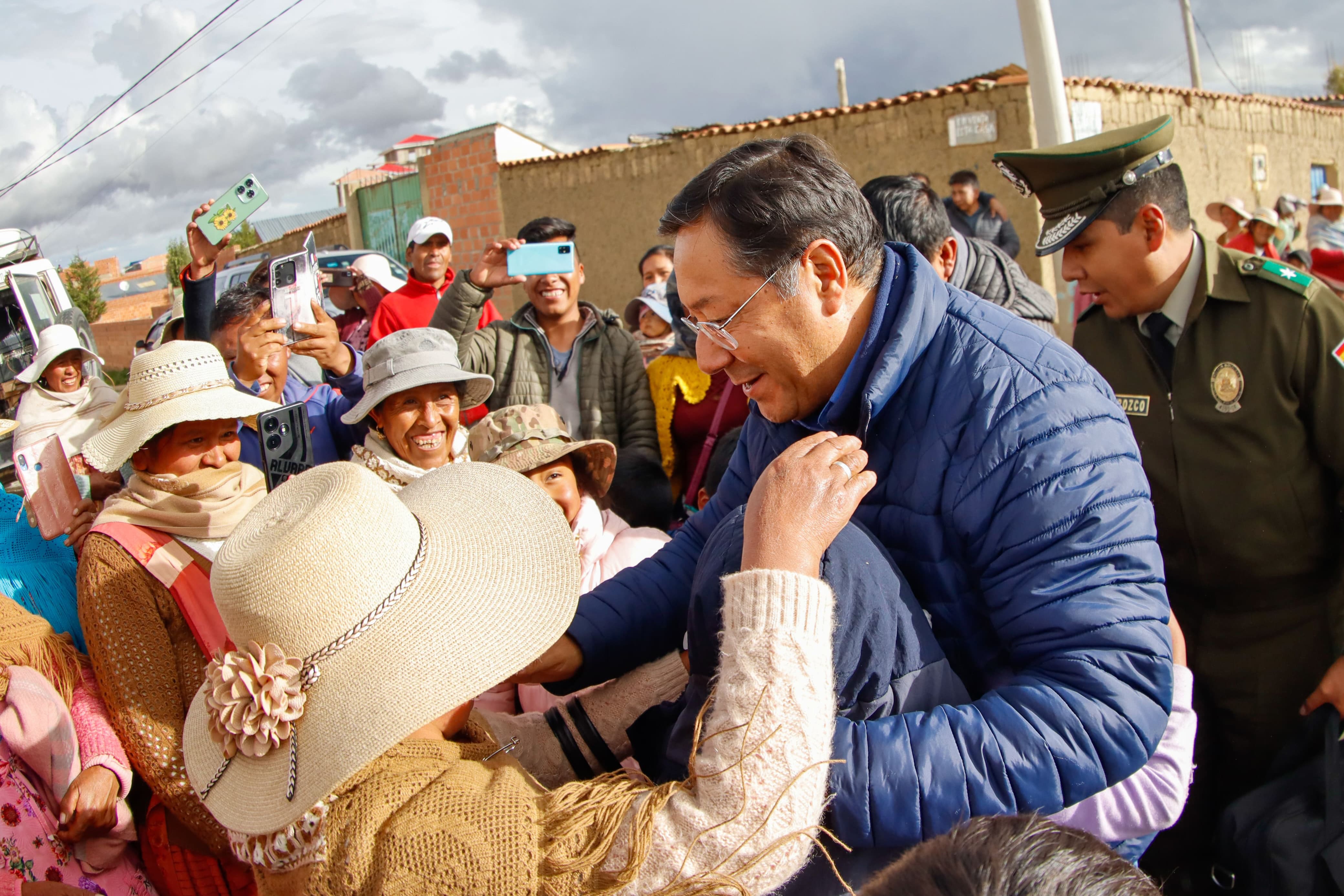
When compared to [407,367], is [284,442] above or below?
below

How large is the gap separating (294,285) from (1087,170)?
2.60 meters

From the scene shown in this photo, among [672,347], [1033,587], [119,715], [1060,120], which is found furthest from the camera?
[1060,120]

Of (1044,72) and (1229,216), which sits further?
(1229,216)

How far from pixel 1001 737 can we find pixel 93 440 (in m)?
2.42

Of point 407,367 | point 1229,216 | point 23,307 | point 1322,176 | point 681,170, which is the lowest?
point 407,367

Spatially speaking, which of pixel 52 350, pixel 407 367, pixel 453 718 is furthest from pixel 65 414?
pixel 453 718

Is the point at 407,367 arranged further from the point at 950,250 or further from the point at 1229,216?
the point at 1229,216

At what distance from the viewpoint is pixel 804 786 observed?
3.98 feet

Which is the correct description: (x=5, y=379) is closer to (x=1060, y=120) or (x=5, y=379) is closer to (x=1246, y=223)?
(x=1060, y=120)

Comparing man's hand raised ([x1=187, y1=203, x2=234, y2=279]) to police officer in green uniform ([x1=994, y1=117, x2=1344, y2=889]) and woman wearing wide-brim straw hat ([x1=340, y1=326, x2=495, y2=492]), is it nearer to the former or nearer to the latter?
woman wearing wide-brim straw hat ([x1=340, y1=326, x2=495, y2=492])

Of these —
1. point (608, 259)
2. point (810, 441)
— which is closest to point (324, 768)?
point (810, 441)

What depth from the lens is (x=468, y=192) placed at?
44.5ft

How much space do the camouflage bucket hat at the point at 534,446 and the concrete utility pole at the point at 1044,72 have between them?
3.91 meters

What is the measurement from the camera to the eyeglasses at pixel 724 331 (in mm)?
1615
